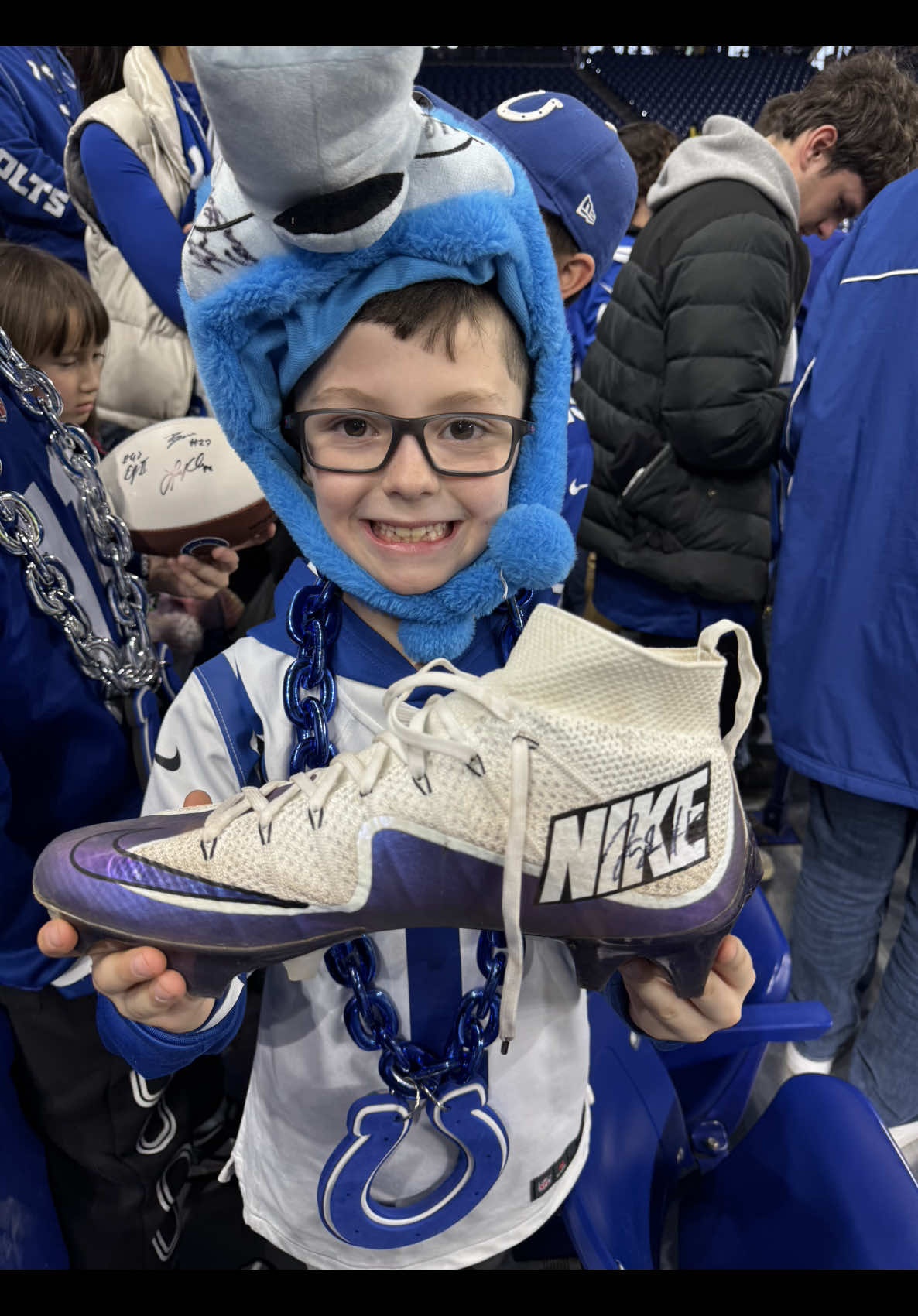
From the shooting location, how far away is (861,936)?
1.51 meters

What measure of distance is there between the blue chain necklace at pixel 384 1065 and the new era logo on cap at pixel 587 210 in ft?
3.24

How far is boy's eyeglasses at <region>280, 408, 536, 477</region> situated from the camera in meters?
0.65

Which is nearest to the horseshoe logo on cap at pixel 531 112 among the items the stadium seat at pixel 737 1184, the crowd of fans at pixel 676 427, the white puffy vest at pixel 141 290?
the crowd of fans at pixel 676 427

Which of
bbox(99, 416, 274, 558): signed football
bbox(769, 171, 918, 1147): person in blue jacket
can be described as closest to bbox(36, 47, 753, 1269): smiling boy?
bbox(99, 416, 274, 558): signed football

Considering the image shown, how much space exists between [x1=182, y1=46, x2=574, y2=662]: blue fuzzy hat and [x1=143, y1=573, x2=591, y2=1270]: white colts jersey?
0.14m

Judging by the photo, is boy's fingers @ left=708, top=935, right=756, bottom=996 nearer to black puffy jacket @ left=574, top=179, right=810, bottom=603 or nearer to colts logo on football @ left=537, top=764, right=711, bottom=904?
colts logo on football @ left=537, top=764, right=711, bottom=904

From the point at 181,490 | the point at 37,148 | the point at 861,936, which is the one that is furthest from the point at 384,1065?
the point at 37,148

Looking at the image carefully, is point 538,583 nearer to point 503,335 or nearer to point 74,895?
point 503,335

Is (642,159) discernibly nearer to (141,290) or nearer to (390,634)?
(141,290)

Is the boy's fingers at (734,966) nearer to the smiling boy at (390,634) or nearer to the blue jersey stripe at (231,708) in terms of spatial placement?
the smiling boy at (390,634)

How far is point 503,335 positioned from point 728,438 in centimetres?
111

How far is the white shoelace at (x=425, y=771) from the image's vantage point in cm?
56

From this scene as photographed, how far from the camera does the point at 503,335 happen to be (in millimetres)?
673

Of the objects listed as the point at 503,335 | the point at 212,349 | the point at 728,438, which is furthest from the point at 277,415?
the point at 728,438
